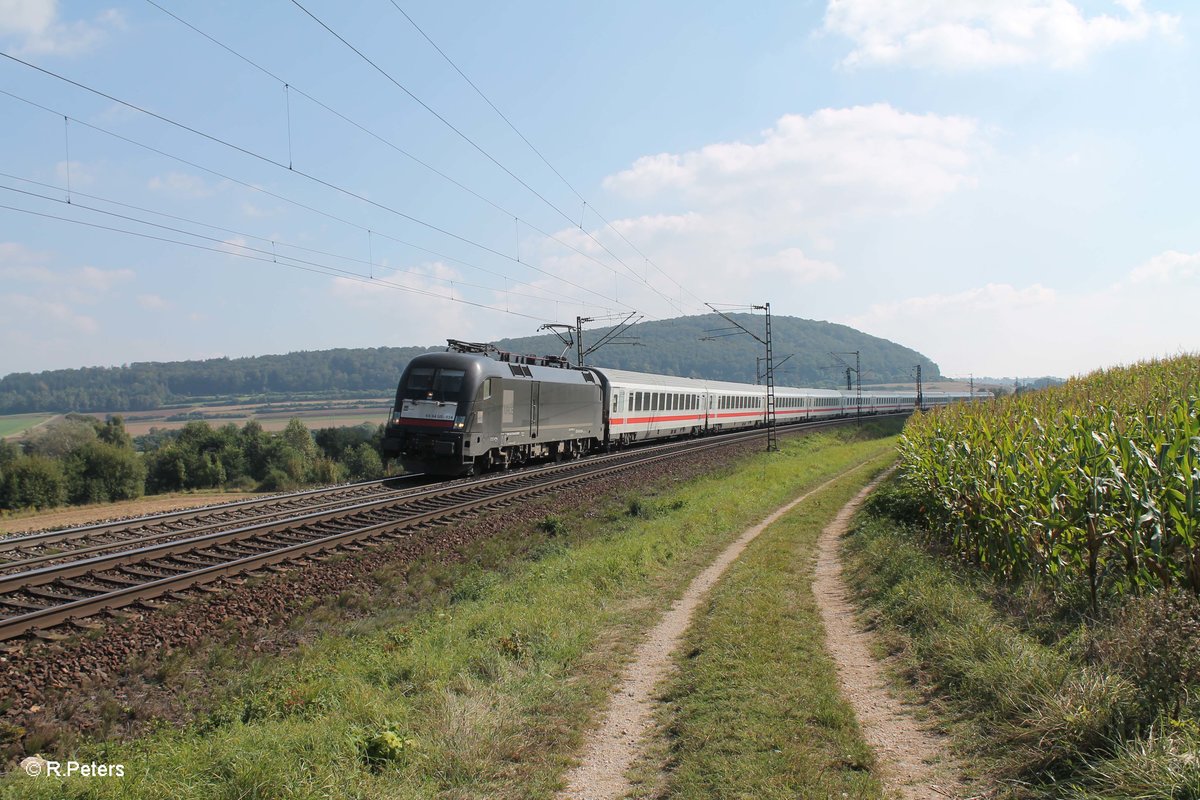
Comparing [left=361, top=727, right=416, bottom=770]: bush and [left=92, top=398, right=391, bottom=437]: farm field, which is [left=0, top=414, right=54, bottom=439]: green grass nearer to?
[left=92, top=398, right=391, bottom=437]: farm field

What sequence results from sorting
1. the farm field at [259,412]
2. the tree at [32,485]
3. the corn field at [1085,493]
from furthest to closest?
1. the farm field at [259,412]
2. the tree at [32,485]
3. the corn field at [1085,493]

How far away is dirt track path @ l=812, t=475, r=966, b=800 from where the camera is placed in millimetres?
5359

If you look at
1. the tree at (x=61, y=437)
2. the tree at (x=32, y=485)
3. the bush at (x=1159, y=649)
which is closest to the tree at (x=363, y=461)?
the tree at (x=32, y=485)

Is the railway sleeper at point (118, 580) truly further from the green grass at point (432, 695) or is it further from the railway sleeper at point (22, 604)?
the green grass at point (432, 695)

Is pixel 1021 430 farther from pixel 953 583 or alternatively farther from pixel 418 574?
pixel 418 574

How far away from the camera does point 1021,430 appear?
11.6 meters

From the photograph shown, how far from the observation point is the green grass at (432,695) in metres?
5.45

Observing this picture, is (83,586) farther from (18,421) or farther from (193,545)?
(18,421)

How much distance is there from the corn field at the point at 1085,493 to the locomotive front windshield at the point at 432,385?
13.5 meters

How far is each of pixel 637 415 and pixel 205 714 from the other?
32.4m

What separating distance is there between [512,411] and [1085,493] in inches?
742

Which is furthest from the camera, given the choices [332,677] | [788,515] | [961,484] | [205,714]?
[788,515]

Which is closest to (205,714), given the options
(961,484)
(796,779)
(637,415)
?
(796,779)

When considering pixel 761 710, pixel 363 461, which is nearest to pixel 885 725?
pixel 761 710
